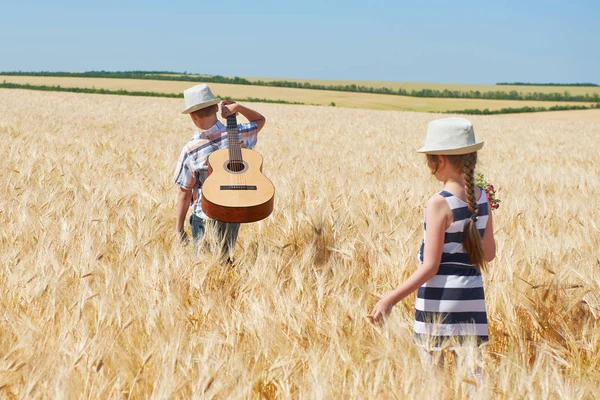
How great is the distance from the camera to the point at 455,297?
6.67 ft

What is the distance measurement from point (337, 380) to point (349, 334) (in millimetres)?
402

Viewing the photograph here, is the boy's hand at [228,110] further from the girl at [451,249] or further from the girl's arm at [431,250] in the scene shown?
the girl's arm at [431,250]

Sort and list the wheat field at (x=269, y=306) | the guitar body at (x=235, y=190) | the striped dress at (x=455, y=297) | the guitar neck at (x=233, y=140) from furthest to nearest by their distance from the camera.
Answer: the guitar neck at (x=233, y=140), the guitar body at (x=235, y=190), the striped dress at (x=455, y=297), the wheat field at (x=269, y=306)

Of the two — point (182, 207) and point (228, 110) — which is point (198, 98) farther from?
point (182, 207)

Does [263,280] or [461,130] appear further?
[263,280]

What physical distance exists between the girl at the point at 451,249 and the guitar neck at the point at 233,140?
135cm

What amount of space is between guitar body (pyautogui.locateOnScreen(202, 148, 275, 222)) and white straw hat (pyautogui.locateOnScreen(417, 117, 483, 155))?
1146 millimetres

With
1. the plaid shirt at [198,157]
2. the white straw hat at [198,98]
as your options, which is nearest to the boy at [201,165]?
the plaid shirt at [198,157]

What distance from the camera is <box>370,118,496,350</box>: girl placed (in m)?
1.91

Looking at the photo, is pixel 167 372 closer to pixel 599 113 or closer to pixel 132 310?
pixel 132 310

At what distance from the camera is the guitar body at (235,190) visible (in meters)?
2.87

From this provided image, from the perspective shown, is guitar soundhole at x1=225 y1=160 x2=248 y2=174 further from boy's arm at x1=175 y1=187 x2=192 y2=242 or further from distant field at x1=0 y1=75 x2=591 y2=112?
distant field at x1=0 y1=75 x2=591 y2=112

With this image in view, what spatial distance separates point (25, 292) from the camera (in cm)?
216

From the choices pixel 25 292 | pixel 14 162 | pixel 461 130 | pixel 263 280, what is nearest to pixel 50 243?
pixel 25 292
